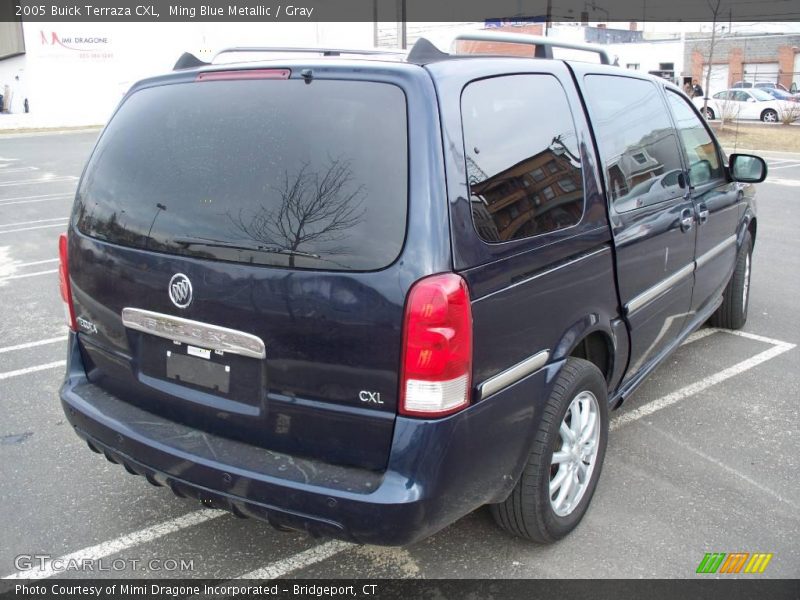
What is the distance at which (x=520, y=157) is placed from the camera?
2.75 meters

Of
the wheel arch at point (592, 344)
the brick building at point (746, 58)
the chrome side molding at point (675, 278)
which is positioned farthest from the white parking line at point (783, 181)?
the brick building at point (746, 58)

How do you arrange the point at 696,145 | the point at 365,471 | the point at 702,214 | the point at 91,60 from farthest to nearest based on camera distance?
the point at 91,60
the point at 696,145
the point at 702,214
the point at 365,471

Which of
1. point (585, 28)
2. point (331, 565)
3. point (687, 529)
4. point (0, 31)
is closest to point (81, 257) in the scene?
point (331, 565)

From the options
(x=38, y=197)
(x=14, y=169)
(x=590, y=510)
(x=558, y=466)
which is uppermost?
(x=558, y=466)

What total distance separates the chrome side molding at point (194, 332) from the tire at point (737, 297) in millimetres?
4198

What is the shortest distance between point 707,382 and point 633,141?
6.31 ft

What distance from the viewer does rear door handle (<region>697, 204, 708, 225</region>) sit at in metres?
4.23

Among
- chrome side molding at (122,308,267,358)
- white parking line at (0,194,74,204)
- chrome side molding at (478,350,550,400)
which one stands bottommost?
white parking line at (0,194,74,204)

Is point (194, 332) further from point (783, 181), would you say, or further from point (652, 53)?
point (652, 53)

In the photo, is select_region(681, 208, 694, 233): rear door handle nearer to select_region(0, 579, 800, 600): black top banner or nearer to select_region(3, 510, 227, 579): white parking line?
select_region(0, 579, 800, 600): black top banner

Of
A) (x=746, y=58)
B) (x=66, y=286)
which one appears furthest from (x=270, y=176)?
(x=746, y=58)

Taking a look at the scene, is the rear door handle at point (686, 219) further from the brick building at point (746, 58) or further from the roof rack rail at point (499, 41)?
the brick building at point (746, 58)

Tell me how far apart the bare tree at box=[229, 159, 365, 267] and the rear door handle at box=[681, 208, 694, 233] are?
2.32 m

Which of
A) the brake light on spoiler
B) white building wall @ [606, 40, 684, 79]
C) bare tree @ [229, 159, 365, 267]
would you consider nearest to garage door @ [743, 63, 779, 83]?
white building wall @ [606, 40, 684, 79]
